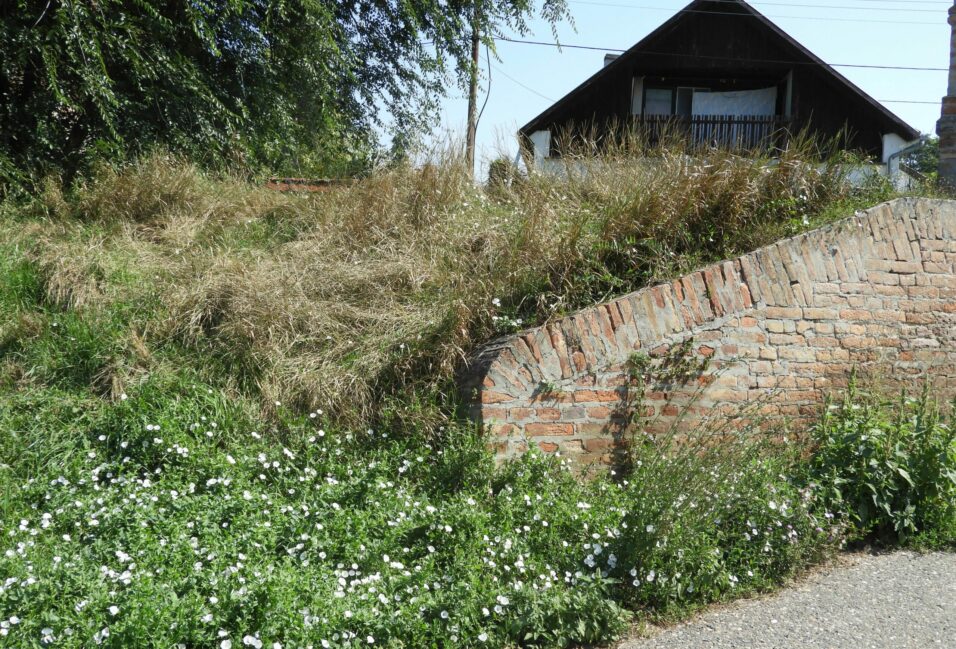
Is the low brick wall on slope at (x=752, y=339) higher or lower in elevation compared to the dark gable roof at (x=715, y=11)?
lower

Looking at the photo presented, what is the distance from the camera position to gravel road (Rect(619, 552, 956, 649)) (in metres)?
3.59

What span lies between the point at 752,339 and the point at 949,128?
6034 millimetres

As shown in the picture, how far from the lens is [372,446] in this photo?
477 centimetres

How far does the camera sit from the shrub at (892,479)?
16.1 ft

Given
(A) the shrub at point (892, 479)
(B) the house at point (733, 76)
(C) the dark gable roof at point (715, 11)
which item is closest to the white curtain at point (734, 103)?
(B) the house at point (733, 76)

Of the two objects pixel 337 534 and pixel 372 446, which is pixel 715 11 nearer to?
pixel 372 446

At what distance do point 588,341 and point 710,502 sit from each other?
1259 mm

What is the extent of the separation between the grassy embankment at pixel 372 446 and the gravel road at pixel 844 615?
0.17 m

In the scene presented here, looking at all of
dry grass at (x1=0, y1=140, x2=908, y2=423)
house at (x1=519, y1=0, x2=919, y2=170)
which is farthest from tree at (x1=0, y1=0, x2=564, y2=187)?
house at (x1=519, y1=0, x2=919, y2=170)

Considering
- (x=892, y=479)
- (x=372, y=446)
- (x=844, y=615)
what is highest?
(x=372, y=446)

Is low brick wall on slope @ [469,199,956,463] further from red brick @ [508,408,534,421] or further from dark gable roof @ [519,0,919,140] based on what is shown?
dark gable roof @ [519,0,919,140]

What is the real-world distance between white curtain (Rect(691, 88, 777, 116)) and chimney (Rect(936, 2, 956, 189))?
1284 cm

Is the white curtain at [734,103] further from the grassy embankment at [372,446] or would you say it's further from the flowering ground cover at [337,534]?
the flowering ground cover at [337,534]

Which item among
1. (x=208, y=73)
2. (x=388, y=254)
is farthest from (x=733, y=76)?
(x=388, y=254)
